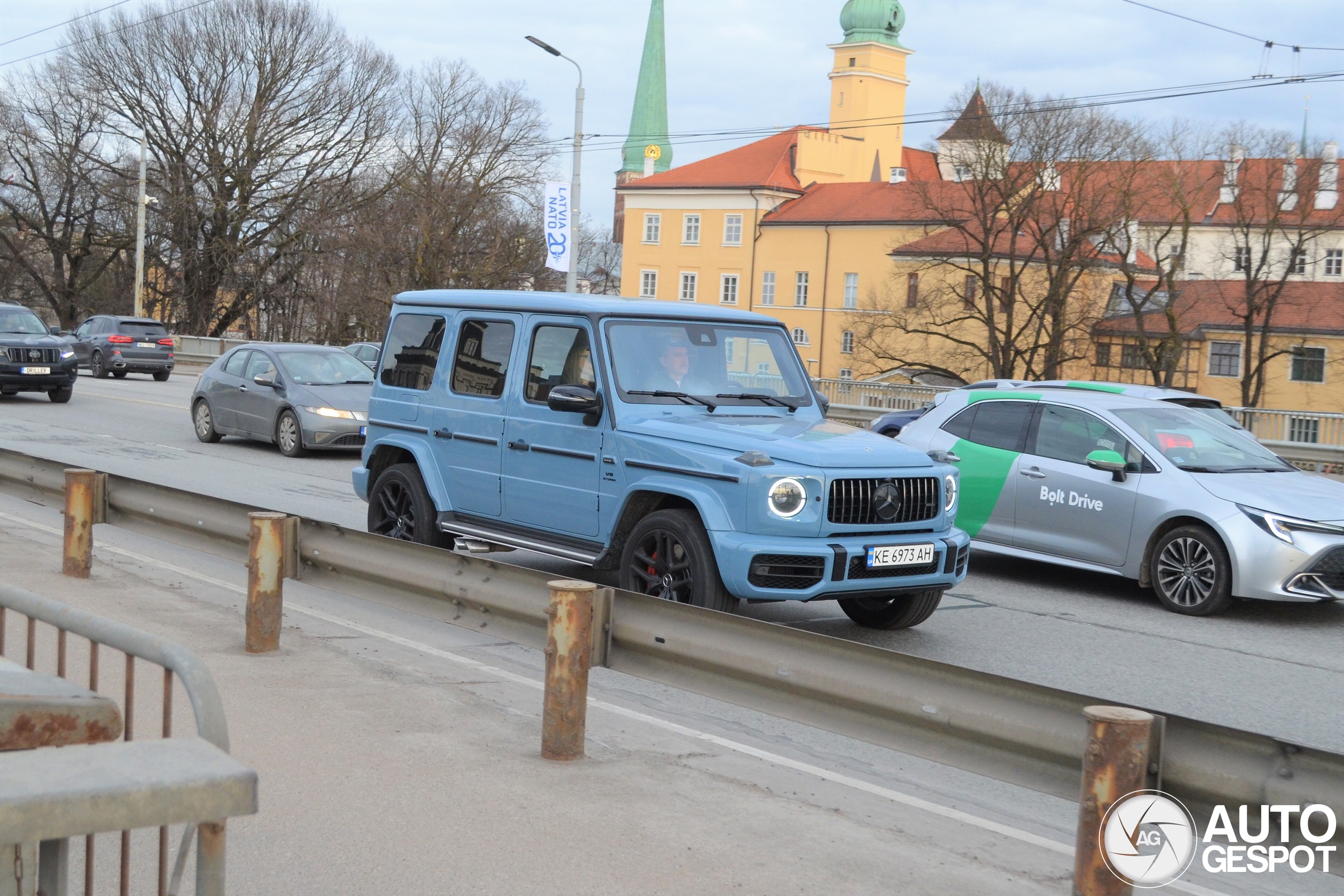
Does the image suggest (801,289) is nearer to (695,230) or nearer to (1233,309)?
(695,230)

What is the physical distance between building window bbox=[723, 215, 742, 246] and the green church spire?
45.7m

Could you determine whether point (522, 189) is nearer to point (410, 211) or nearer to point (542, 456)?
point (410, 211)

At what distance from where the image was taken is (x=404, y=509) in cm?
1004

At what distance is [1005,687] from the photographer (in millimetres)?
4277

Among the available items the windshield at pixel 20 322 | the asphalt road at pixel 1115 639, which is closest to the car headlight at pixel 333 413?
the asphalt road at pixel 1115 639

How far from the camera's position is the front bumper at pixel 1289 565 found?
950cm

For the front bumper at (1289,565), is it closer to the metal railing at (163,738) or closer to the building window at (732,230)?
the metal railing at (163,738)

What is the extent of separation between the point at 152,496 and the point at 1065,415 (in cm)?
669

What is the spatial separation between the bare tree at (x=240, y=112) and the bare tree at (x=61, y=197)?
2.27m

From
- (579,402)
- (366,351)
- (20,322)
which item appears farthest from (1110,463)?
(20,322)

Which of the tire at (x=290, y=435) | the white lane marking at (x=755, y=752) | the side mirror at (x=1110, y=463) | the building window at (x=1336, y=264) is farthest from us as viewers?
the building window at (x=1336, y=264)

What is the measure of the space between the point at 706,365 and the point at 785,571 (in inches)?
74.8

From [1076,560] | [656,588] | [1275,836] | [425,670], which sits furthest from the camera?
[1076,560]

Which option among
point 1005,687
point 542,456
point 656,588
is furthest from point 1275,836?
point 542,456
